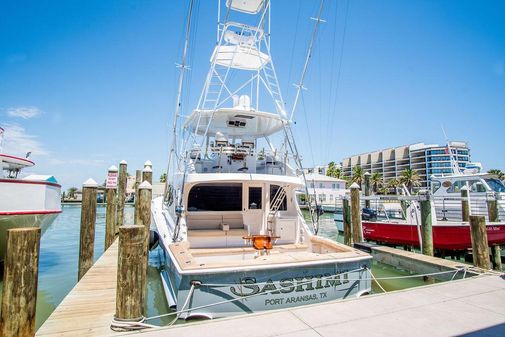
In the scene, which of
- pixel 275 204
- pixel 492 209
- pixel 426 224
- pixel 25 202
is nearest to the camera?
pixel 25 202

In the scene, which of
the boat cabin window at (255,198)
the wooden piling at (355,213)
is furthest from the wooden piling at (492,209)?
Answer: the boat cabin window at (255,198)

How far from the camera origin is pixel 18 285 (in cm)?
347

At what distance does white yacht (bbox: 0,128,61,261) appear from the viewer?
7.79 metres

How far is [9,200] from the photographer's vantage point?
782 cm

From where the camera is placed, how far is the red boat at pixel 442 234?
36.7 feet

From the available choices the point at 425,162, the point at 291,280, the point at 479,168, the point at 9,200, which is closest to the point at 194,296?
the point at 291,280

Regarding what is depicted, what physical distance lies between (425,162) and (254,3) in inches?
3318

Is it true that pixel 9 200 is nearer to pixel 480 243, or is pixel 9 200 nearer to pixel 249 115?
pixel 249 115

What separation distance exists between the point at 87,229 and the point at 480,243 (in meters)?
9.67

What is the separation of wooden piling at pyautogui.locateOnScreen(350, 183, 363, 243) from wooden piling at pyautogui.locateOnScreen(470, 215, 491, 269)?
3.70 m

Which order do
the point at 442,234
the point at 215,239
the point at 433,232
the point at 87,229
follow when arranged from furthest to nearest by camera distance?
the point at 433,232 < the point at 442,234 < the point at 87,229 < the point at 215,239

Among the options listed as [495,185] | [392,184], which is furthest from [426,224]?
[392,184]

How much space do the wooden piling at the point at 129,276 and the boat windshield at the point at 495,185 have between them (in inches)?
634

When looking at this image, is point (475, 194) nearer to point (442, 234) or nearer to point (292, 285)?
point (442, 234)
